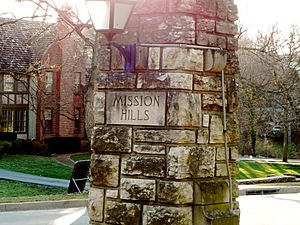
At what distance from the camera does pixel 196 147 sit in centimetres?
536

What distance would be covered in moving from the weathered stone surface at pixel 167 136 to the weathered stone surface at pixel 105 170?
329mm

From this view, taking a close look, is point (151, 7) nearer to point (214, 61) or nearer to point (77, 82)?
point (214, 61)

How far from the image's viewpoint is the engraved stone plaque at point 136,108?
5.35 m

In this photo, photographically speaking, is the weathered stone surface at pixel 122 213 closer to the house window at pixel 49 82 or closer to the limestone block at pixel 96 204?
the limestone block at pixel 96 204

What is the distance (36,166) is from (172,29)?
2341 cm

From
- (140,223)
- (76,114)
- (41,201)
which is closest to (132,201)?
(140,223)

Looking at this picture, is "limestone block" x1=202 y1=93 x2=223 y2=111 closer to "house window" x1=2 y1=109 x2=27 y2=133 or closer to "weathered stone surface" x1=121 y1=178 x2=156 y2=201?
"weathered stone surface" x1=121 y1=178 x2=156 y2=201

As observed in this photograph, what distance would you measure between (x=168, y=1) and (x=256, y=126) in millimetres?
32349

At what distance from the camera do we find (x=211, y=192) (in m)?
5.44

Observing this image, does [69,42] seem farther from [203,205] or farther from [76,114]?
[203,205]

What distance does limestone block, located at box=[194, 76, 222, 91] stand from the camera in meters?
5.43

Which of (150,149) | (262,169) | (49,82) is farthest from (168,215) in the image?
(49,82)

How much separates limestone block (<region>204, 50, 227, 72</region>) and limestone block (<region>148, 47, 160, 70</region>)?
1.41ft

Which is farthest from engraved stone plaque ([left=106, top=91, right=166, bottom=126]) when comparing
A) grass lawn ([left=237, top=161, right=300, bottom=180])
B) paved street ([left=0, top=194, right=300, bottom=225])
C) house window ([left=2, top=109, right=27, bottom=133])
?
house window ([left=2, top=109, right=27, bottom=133])
